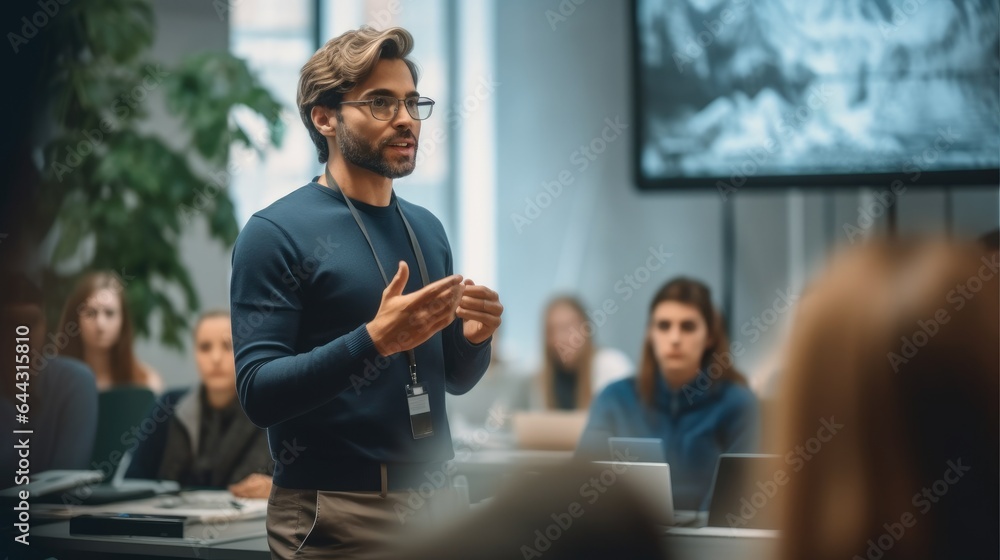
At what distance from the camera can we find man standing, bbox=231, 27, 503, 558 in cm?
167

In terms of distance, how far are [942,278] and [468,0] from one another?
23.3 feet

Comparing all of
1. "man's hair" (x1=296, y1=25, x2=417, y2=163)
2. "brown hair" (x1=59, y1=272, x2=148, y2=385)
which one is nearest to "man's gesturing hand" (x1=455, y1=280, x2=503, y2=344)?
"man's hair" (x1=296, y1=25, x2=417, y2=163)

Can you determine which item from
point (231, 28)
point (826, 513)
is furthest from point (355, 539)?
point (231, 28)

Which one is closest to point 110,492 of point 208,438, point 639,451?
point 208,438

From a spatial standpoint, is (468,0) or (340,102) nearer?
(340,102)

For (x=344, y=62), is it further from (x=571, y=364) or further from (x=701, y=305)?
(x=571, y=364)

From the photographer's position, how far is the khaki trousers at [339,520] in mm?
1748

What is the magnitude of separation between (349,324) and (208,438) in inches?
77.2

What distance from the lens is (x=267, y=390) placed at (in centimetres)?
167

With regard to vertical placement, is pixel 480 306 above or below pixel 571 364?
above

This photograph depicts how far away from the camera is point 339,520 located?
1746 millimetres

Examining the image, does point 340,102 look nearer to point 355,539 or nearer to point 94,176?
point 355,539

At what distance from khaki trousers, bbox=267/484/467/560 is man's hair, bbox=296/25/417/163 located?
26.4 inches

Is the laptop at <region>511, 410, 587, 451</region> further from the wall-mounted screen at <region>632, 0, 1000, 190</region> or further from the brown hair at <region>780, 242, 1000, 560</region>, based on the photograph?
the brown hair at <region>780, 242, 1000, 560</region>
